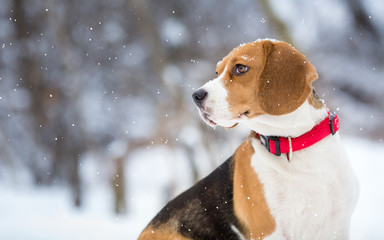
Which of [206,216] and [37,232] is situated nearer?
[206,216]

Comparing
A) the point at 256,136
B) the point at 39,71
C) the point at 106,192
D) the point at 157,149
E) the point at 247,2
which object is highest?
the point at 39,71

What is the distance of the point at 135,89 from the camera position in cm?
852

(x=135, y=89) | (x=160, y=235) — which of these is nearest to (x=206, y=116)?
(x=160, y=235)

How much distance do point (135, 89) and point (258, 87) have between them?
6.37 metres

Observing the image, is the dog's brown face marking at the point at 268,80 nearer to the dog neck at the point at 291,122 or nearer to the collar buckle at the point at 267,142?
the dog neck at the point at 291,122

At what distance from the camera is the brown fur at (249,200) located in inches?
92.7

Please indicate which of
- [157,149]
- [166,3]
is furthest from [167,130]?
[166,3]

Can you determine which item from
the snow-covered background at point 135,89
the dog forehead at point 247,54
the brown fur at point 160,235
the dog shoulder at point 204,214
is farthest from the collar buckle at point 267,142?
the snow-covered background at point 135,89

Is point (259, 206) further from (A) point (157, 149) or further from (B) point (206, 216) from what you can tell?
(A) point (157, 149)

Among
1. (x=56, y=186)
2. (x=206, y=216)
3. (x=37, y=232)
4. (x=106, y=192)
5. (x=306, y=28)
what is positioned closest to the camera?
(x=206, y=216)

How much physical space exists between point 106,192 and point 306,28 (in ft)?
19.8

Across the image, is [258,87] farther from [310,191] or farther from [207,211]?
[207,211]

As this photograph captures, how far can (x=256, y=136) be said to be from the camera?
2.56m

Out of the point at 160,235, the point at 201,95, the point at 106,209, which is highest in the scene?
the point at 201,95
